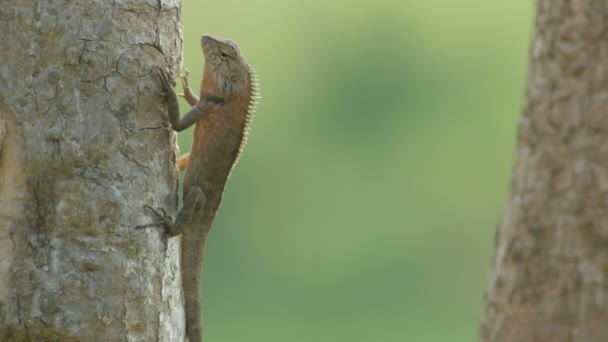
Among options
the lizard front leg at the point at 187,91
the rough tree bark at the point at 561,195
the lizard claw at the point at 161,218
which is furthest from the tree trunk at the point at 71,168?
the rough tree bark at the point at 561,195

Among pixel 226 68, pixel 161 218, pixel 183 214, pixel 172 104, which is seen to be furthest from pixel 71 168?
pixel 226 68

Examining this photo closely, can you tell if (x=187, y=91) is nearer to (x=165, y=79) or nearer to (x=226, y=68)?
(x=226, y=68)

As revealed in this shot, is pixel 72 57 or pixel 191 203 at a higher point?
pixel 72 57

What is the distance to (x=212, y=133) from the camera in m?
5.71

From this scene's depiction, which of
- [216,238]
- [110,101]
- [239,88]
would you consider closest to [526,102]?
[110,101]

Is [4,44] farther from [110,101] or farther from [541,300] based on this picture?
[541,300]

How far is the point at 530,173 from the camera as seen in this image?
3.30 metres

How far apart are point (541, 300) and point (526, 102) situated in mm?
643

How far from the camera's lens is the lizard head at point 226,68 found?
576 centimetres

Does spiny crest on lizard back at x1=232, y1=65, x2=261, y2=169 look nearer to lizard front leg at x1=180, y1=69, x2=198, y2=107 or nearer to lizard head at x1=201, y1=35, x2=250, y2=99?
lizard head at x1=201, y1=35, x2=250, y2=99

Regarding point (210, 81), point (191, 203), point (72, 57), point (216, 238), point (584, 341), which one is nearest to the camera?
point (584, 341)

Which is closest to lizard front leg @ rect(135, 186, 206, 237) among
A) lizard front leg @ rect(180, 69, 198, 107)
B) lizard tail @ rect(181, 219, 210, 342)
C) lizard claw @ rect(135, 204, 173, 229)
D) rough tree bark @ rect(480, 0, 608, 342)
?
lizard claw @ rect(135, 204, 173, 229)

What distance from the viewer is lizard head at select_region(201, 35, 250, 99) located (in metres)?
5.76

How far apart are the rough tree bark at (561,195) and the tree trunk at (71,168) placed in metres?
1.90
